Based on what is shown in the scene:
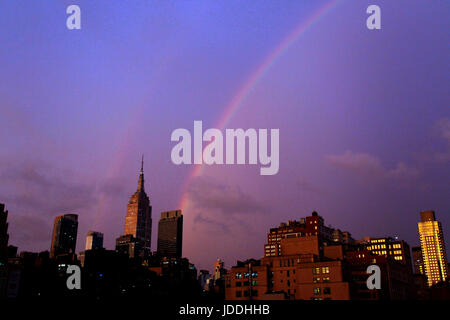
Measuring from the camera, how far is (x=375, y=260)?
534 ft
